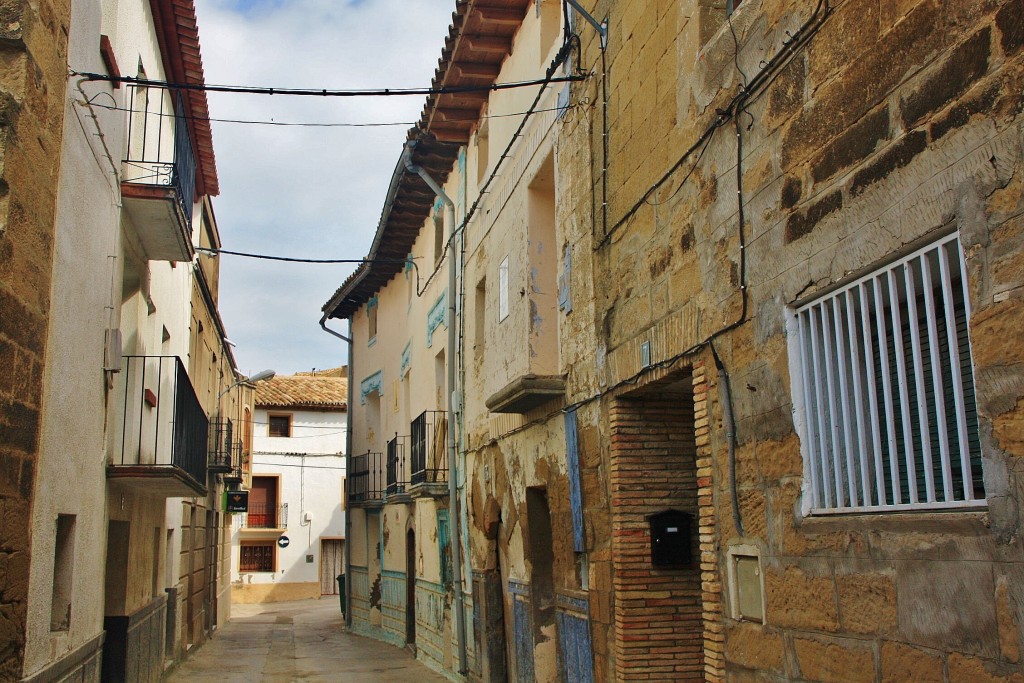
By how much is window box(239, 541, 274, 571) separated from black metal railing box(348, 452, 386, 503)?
1365 cm

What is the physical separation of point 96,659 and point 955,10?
7825 millimetres

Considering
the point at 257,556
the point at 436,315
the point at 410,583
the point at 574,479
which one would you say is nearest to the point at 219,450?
the point at 410,583

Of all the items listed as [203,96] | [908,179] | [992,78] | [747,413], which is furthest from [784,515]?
[203,96]

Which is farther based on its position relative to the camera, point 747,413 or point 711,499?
point 711,499

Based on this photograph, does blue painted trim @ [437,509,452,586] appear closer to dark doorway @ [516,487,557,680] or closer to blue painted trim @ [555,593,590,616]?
dark doorway @ [516,487,557,680]

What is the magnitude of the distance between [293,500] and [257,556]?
224 cm

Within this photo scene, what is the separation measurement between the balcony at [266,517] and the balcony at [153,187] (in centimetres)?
2502

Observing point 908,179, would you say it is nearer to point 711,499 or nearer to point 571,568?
point 711,499

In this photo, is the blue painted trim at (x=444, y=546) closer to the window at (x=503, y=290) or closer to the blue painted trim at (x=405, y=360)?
the blue painted trim at (x=405, y=360)

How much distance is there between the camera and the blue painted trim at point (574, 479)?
7914 millimetres

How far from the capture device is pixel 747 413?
5328 mm

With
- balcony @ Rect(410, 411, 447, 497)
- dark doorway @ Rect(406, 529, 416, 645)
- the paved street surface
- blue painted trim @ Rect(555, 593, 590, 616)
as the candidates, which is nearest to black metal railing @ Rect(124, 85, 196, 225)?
blue painted trim @ Rect(555, 593, 590, 616)

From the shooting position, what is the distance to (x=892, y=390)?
4.36 meters

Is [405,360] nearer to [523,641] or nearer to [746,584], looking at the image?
[523,641]
